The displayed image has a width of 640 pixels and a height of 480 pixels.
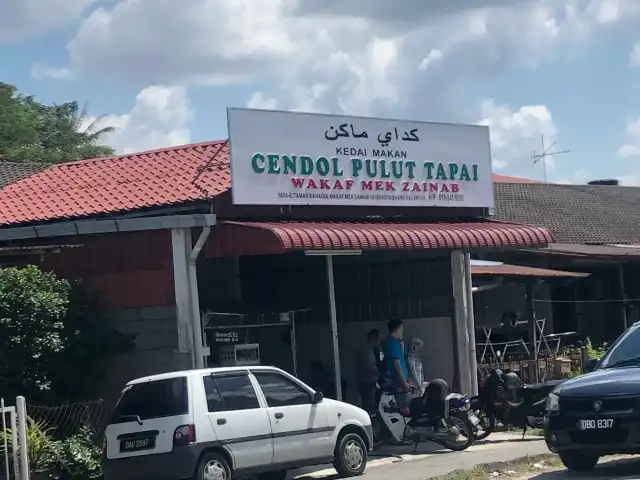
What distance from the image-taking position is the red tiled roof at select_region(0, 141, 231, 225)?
15.9 m

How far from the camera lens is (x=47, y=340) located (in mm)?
14047

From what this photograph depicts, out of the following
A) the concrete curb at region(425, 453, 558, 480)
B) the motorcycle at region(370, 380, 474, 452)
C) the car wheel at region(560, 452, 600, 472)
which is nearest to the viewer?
the car wheel at region(560, 452, 600, 472)

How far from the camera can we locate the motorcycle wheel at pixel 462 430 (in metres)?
15.9

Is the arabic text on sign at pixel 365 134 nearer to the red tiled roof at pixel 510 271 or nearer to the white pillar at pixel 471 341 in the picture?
the white pillar at pixel 471 341

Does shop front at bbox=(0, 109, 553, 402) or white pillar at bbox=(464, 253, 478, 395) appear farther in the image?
white pillar at bbox=(464, 253, 478, 395)

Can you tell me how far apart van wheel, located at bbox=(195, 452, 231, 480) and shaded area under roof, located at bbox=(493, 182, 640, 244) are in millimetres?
18663

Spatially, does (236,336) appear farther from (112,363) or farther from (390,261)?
(390,261)

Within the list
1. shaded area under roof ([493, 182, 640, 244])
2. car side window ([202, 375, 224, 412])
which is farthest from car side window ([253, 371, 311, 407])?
shaded area under roof ([493, 182, 640, 244])

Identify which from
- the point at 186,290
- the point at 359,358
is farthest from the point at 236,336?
the point at 359,358

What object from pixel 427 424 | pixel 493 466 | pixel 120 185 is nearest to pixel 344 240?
pixel 427 424

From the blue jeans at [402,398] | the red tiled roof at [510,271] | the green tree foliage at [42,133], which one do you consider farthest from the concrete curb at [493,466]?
the green tree foliage at [42,133]

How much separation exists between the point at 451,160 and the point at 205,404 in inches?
311

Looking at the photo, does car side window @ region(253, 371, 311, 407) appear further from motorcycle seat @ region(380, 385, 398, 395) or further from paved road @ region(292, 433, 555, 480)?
motorcycle seat @ region(380, 385, 398, 395)

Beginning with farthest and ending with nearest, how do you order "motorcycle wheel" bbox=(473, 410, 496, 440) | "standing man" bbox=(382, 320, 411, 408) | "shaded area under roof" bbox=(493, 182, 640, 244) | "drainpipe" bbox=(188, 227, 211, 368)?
"shaded area under roof" bbox=(493, 182, 640, 244)
"motorcycle wheel" bbox=(473, 410, 496, 440)
"standing man" bbox=(382, 320, 411, 408)
"drainpipe" bbox=(188, 227, 211, 368)
